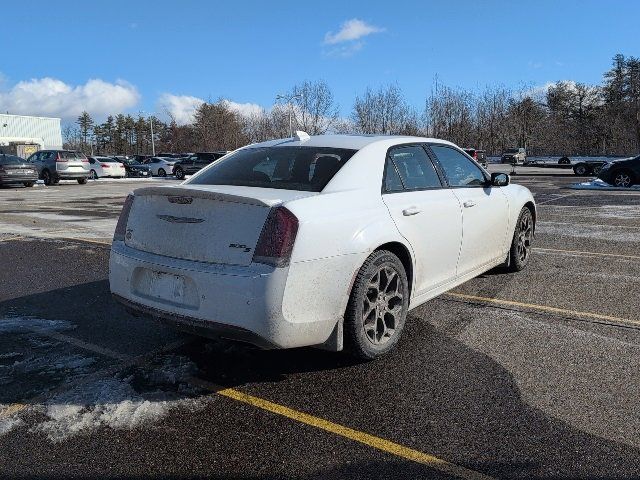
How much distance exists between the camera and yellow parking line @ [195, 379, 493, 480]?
8.16 feet

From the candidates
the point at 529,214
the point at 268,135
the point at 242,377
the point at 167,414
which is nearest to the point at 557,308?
the point at 529,214

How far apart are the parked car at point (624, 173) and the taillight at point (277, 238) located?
2042 centimetres

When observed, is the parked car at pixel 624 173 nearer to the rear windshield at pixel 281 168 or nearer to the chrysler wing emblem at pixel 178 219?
the rear windshield at pixel 281 168

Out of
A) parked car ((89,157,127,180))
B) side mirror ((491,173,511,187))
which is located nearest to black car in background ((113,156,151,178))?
parked car ((89,157,127,180))

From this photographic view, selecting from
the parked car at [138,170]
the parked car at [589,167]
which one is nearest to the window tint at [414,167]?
the parked car at [589,167]

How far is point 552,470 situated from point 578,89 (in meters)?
92.4

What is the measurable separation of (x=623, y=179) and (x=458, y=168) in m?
18.1

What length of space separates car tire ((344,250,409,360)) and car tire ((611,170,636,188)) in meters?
19.4

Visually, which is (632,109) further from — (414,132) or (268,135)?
(268,135)

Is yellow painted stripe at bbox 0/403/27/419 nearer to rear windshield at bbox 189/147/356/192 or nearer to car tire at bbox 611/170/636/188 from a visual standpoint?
rear windshield at bbox 189/147/356/192

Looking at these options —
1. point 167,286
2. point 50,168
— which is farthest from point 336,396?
point 50,168

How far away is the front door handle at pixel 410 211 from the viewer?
12.8ft

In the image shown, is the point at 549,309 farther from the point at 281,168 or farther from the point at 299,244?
the point at 299,244

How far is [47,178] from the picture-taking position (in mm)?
26188
